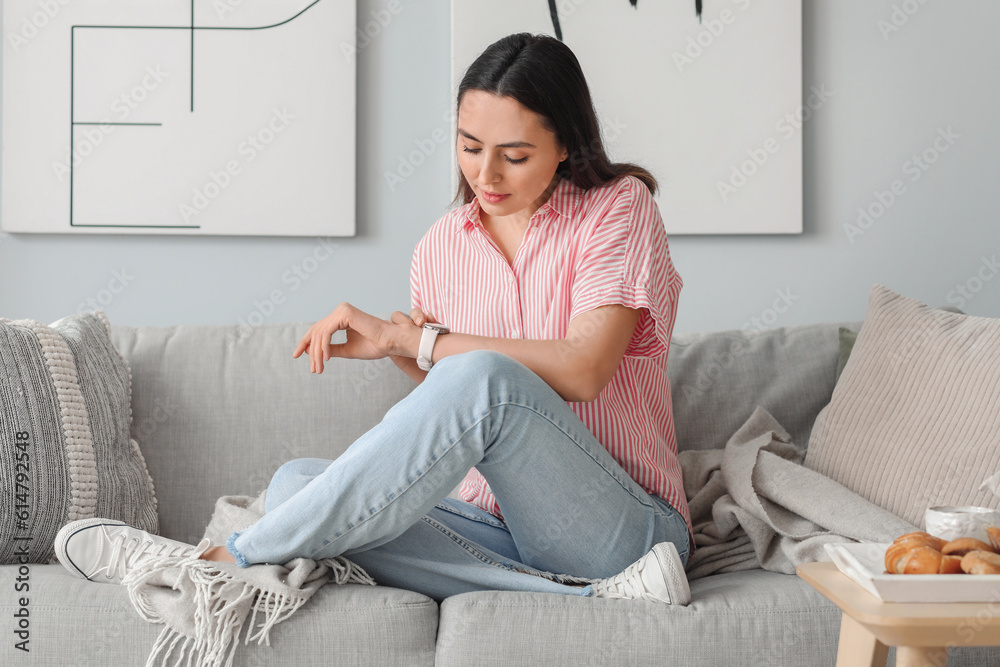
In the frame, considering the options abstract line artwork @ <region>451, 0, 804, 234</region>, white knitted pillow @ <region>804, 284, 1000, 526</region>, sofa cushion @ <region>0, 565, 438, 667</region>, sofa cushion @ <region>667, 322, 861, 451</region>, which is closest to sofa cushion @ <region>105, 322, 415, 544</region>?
sofa cushion @ <region>0, 565, 438, 667</region>

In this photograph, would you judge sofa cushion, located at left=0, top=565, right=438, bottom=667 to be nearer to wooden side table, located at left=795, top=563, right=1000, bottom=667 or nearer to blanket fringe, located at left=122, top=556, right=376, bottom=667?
blanket fringe, located at left=122, top=556, right=376, bottom=667

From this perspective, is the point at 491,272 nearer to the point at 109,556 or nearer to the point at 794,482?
the point at 794,482

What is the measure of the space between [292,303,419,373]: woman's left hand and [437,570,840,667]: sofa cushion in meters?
0.39

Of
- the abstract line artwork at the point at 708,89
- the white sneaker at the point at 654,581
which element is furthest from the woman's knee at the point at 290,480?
the abstract line artwork at the point at 708,89

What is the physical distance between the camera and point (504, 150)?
130 cm

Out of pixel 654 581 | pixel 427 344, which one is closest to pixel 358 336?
pixel 427 344

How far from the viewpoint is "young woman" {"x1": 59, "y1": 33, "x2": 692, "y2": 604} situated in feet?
3.53

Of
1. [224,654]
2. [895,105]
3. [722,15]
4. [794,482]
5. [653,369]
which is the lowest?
[224,654]

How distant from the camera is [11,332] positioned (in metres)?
1.39

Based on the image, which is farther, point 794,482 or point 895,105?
point 895,105

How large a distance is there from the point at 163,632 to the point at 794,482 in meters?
0.98

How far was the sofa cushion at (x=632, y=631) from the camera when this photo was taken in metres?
1.09

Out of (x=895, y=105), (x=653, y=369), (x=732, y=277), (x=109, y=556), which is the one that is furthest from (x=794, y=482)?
(x=895, y=105)

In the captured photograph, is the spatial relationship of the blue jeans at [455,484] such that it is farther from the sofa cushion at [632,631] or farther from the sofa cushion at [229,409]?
the sofa cushion at [229,409]
